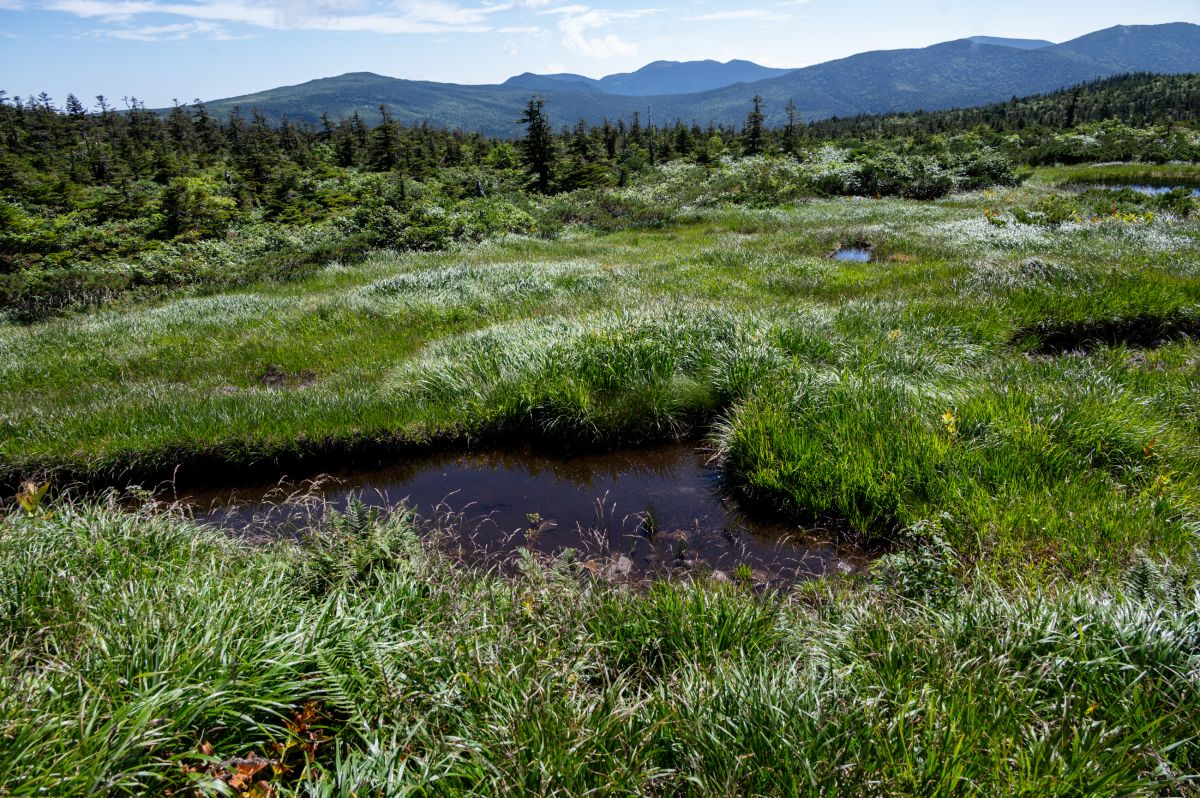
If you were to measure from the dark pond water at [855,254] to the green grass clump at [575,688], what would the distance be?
15300mm

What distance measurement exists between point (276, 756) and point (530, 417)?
507 cm

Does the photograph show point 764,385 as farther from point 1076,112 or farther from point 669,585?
point 1076,112

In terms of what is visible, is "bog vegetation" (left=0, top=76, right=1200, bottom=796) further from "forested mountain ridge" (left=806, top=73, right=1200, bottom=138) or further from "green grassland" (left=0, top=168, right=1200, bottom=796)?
"forested mountain ridge" (left=806, top=73, right=1200, bottom=138)

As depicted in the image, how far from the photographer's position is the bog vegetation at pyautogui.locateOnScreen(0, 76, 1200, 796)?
227 centimetres

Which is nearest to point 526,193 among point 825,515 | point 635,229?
point 635,229

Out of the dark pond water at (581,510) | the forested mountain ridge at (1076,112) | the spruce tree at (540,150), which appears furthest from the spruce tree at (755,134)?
the dark pond water at (581,510)

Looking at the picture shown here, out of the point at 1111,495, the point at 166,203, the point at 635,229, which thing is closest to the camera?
the point at 1111,495

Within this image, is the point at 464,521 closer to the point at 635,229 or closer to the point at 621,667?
the point at 621,667

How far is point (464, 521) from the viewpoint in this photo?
5676 millimetres

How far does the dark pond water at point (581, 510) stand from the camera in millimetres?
4891

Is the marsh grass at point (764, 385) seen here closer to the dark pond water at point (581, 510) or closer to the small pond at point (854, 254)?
the dark pond water at point (581, 510)

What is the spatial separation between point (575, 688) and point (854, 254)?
736 inches

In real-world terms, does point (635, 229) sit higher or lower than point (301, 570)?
higher

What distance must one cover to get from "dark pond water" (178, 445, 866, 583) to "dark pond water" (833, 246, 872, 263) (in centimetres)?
1314
